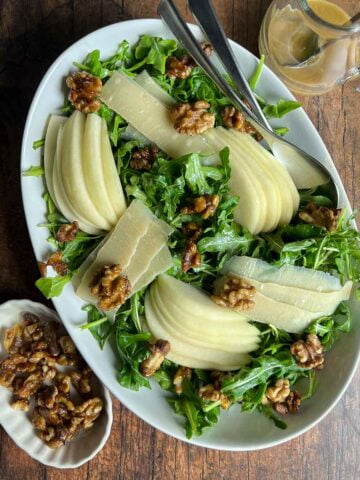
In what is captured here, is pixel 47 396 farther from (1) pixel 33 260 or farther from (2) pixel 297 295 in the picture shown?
(2) pixel 297 295

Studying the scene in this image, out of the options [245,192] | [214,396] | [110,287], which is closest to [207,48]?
[245,192]

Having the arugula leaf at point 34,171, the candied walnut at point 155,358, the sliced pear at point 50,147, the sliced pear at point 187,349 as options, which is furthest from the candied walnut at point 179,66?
the candied walnut at point 155,358

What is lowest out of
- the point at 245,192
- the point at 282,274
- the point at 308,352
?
the point at 308,352

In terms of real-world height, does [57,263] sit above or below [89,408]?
above

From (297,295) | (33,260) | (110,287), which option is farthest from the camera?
(33,260)

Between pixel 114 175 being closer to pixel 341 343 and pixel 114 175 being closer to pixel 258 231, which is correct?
pixel 258 231

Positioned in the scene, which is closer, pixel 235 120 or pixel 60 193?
pixel 60 193

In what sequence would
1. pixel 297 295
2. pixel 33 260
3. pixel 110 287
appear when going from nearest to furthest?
pixel 110 287 → pixel 297 295 → pixel 33 260

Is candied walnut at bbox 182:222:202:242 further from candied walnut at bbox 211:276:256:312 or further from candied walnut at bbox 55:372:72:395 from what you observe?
candied walnut at bbox 55:372:72:395
